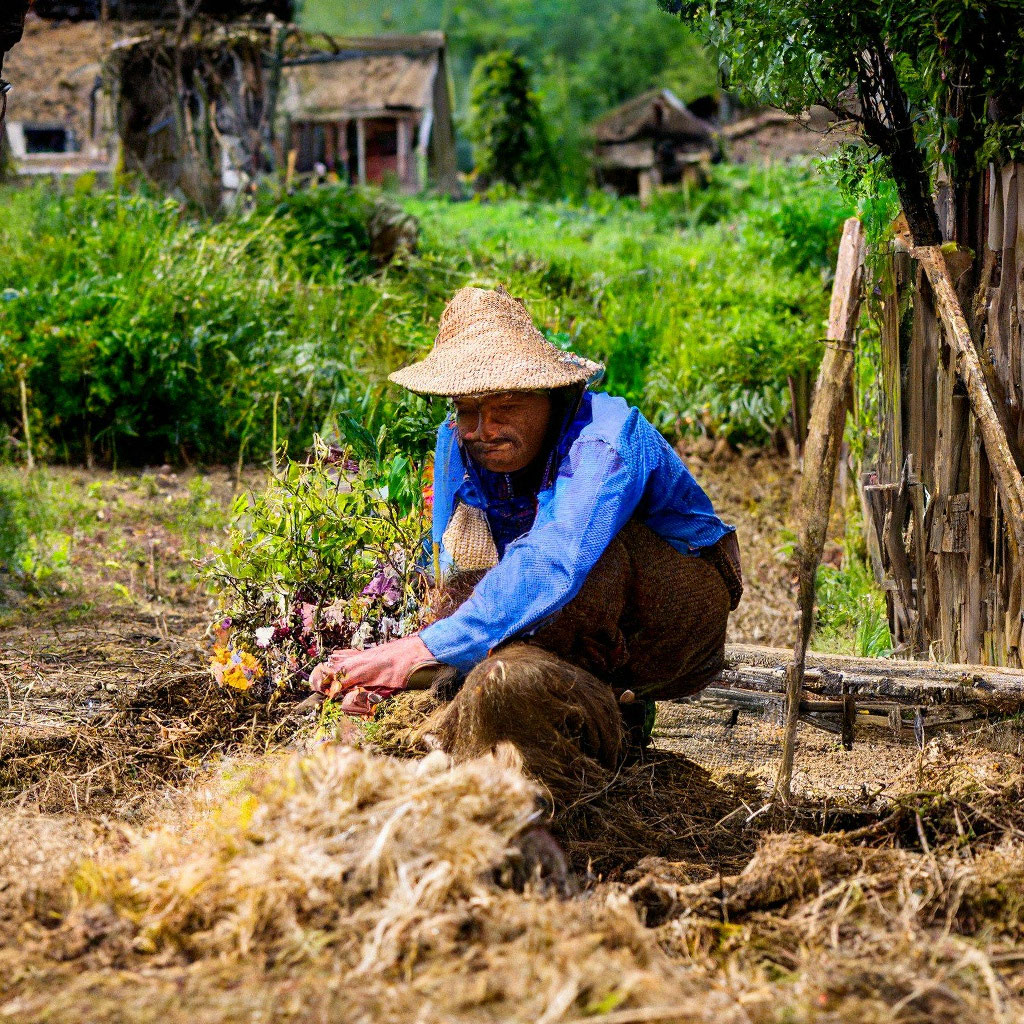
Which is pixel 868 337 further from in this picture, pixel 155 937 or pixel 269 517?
pixel 155 937

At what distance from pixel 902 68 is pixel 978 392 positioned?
0.91 m

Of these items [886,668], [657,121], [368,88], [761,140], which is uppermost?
[368,88]

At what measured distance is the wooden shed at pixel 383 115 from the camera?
1137 inches

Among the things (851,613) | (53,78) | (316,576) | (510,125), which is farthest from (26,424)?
(510,125)

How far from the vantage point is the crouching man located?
249 centimetres

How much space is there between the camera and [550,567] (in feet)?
8.17

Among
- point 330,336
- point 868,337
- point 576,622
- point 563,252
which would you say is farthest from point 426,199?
point 576,622

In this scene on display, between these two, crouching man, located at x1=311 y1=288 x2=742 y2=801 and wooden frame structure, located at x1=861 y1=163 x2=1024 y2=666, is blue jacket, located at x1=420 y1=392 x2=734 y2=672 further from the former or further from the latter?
wooden frame structure, located at x1=861 y1=163 x2=1024 y2=666

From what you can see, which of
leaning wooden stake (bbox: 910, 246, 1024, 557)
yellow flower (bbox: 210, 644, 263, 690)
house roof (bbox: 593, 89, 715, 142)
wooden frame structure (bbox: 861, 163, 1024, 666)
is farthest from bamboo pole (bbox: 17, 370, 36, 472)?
house roof (bbox: 593, 89, 715, 142)

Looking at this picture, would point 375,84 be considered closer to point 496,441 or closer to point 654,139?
point 654,139

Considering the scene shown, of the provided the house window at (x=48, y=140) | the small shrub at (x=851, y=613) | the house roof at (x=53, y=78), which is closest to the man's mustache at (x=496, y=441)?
the small shrub at (x=851, y=613)

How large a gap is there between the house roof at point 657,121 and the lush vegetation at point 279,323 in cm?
1848

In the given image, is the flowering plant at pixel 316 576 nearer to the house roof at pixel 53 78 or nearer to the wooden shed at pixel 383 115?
the house roof at pixel 53 78

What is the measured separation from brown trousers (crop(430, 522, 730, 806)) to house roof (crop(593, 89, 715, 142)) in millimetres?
24410
